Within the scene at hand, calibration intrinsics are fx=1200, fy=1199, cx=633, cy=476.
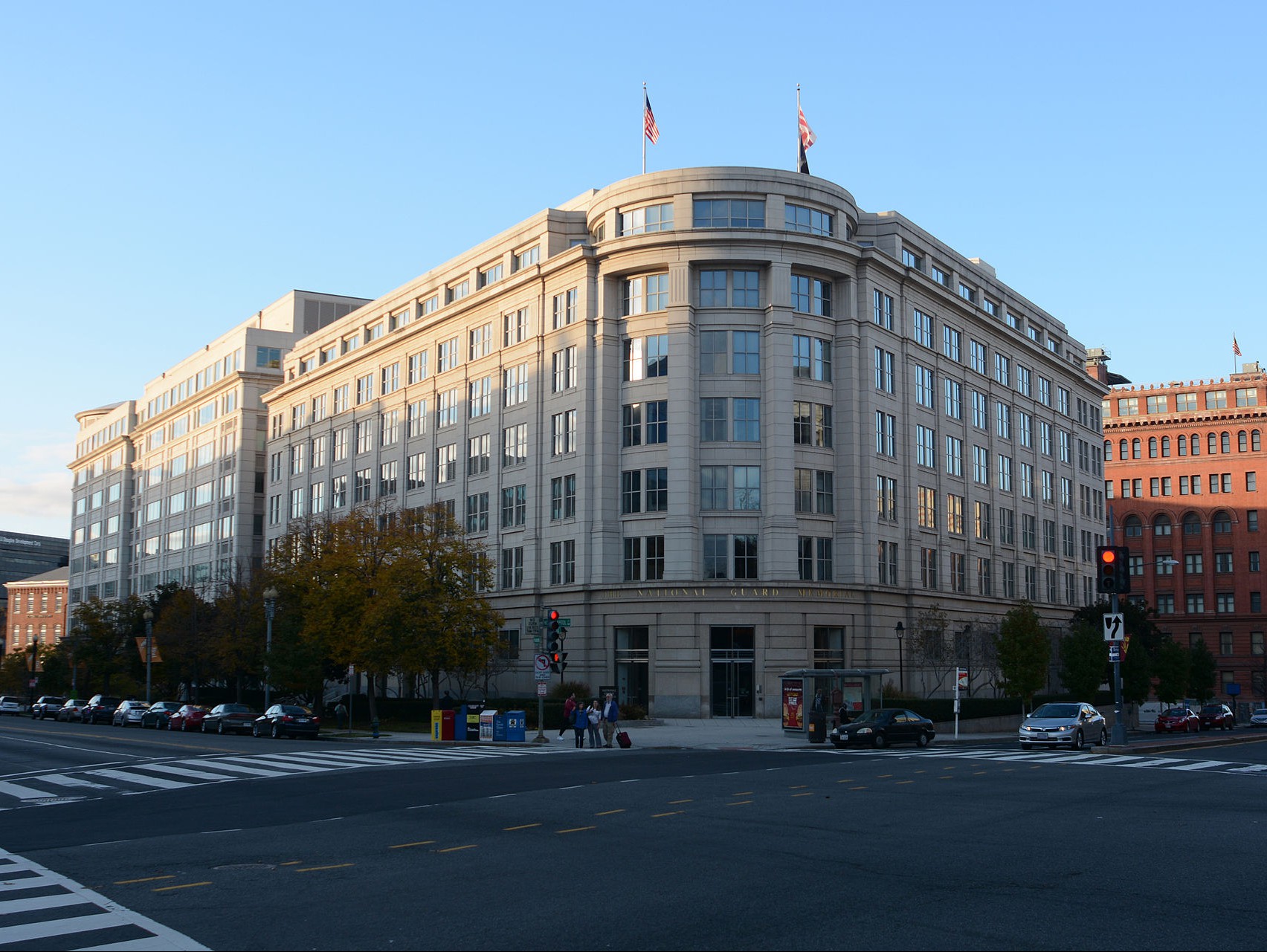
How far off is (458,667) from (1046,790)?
38.0m

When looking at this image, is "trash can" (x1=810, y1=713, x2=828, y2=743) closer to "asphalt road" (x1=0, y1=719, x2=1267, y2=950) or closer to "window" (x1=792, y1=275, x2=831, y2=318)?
"asphalt road" (x1=0, y1=719, x2=1267, y2=950)

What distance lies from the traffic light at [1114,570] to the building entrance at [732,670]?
83.0 ft

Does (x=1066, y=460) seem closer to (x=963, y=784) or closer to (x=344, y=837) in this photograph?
(x=963, y=784)

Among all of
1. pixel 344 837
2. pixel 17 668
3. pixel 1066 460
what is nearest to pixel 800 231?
pixel 1066 460

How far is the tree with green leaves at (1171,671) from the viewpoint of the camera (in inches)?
3088

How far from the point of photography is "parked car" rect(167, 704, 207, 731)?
189 feet

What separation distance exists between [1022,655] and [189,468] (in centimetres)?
8182

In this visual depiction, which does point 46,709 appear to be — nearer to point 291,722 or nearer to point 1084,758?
point 291,722

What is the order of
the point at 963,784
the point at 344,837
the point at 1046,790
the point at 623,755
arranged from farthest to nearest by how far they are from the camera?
1. the point at 623,755
2. the point at 963,784
3. the point at 1046,790
4. the point at 344,837

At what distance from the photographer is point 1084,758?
33.4 m

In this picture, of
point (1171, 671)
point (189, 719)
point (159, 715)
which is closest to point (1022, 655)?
point (1171, 671)

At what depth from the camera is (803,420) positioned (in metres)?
60.9

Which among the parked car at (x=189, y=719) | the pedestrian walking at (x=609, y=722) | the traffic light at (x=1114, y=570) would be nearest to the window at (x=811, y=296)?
the pedestrian walking at (x=609, y=722)

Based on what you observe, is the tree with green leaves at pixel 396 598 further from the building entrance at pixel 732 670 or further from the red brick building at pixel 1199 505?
the red brick building at pixel 1199 505
